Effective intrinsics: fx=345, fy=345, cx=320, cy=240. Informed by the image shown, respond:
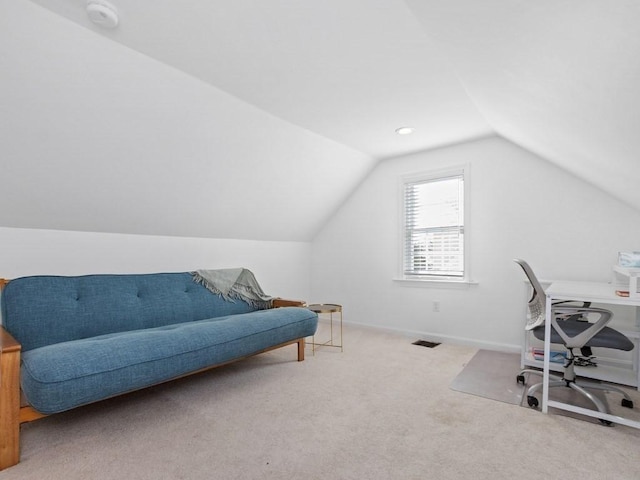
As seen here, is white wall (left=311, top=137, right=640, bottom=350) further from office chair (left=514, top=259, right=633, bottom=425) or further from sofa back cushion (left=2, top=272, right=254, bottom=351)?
sofa back cushion (left=2, top=272, right=254, bottom=351)

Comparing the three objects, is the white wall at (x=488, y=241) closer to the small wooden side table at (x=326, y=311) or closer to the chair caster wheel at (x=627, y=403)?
the small wooden side table at (x=326, y=311)

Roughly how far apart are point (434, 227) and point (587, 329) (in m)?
1.92

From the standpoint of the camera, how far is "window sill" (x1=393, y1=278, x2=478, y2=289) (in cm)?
359

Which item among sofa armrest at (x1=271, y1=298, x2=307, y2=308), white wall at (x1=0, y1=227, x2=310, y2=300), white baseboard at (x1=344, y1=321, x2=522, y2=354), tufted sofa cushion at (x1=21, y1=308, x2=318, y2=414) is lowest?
white baseboard at (x1=344, y1=321, x2=522, y2=354)

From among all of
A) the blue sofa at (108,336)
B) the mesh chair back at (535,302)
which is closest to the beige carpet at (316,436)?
the blue sofa at (108,336)

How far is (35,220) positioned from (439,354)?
347 cm

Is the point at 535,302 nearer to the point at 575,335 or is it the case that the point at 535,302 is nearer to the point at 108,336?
the point at 575,335

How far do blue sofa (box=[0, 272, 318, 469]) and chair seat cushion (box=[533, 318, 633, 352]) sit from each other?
174 centimetres

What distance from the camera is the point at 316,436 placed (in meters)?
1.82

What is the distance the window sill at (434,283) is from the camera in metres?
3.59

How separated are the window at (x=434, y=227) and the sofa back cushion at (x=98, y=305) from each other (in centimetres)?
212

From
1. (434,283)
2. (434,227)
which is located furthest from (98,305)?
(434,227)

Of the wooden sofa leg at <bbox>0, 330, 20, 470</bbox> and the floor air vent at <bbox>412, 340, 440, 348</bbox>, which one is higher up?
the wooden sofa leg at <bbox>0, 330, 20, 470</bbox>

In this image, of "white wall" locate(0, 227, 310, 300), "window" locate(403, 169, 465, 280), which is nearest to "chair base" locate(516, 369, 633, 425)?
"window" locate(403, 169, 465, 280)
